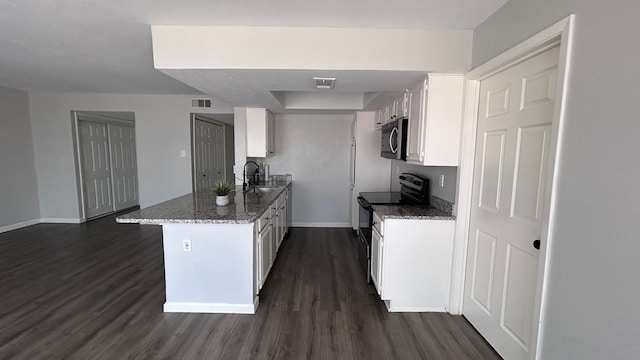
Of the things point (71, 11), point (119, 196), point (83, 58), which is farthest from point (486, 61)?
point (119, 196)

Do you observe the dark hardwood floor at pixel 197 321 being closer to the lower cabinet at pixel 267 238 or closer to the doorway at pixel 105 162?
the lower cabinet at pixel 267 238

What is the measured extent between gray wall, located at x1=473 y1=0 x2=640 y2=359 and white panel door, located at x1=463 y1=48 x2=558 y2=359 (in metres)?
0.25

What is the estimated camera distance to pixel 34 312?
2.49m

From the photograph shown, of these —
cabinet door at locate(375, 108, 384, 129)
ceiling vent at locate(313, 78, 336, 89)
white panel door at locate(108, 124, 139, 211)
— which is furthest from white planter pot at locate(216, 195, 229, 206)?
white panel door at locate(108, 124, 139, 211)

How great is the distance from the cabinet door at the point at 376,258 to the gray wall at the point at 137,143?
3.49 meters

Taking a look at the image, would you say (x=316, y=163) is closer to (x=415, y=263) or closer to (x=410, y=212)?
(x=410, y=212)

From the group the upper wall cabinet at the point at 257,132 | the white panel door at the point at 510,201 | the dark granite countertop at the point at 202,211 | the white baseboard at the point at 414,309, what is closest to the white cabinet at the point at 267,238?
the dark granite countertop at the point at 202,211

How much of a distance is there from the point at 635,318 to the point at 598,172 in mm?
559

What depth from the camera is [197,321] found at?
7.91 feet

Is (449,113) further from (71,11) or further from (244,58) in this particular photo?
(71,11)

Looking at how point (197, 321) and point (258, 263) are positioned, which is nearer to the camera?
point (197, 321)

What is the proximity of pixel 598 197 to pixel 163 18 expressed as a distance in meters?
2.74

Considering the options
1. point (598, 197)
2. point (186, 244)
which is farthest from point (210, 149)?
point (598, 197)

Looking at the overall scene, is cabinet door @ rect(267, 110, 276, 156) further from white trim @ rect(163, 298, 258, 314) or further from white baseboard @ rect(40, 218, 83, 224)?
white baseboard @ rect(40, 218, 83, 224)
